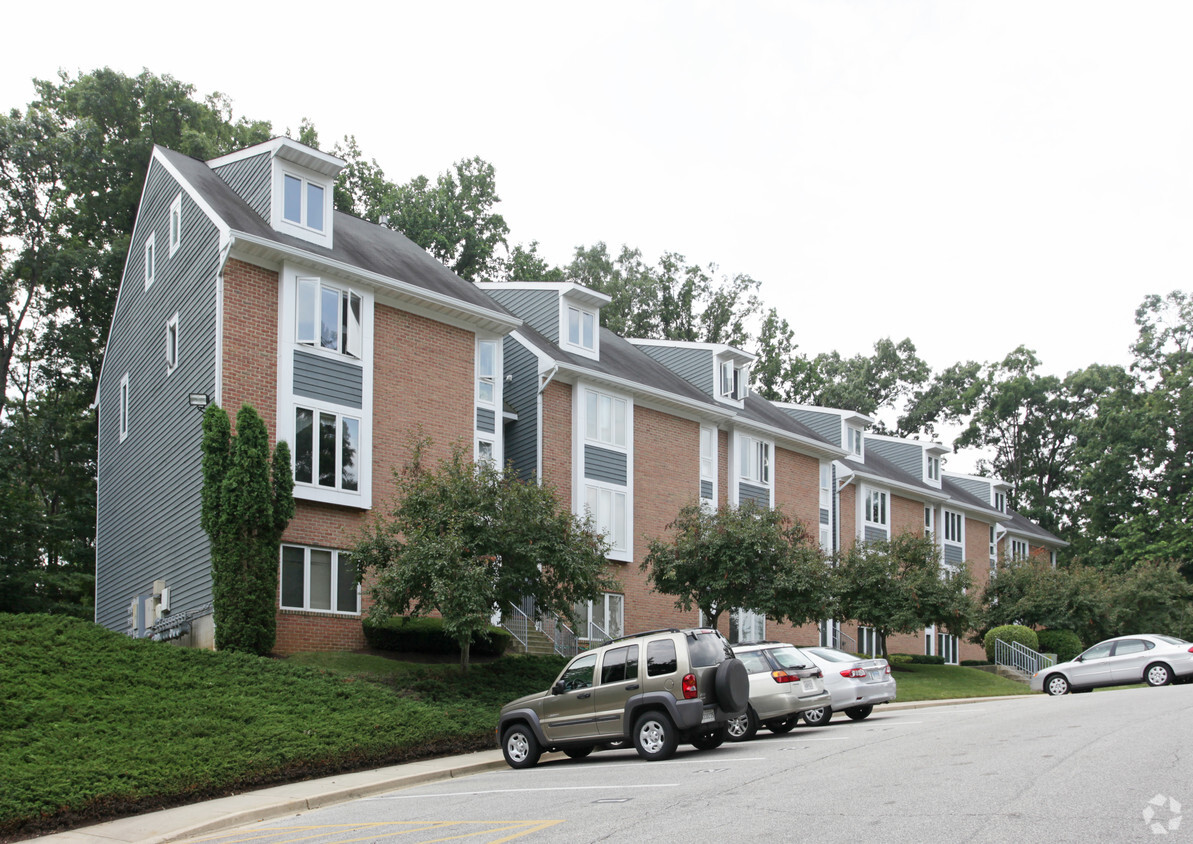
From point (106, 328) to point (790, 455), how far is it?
24681 mm

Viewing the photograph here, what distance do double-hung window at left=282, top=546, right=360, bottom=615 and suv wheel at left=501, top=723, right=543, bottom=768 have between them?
7.38 meters

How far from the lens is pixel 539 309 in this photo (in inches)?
1352

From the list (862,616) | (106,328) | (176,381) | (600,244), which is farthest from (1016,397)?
(176,381)

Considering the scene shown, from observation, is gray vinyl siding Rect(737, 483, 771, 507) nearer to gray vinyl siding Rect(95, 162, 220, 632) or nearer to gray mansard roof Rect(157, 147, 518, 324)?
gray mansard roof Rect(157, 147, 518, 324)

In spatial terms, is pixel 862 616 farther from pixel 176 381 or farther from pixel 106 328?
pixel 106 328

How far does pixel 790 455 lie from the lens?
41406 millimetres

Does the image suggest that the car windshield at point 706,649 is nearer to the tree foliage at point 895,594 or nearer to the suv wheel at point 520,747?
the suv wheel at point 520,747

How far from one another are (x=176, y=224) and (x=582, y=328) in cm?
1230

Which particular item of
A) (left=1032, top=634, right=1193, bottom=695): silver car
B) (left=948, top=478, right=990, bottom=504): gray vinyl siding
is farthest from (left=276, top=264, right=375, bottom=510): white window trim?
(left=948, top=478, right=990, bottom=504): gray vinyl siding

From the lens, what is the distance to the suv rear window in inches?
607

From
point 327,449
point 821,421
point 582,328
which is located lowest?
point 327,449

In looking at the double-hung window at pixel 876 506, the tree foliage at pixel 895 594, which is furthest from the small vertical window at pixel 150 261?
the double-hung window at pixel 876 506

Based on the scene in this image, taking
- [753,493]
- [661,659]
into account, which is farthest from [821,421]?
[661,659]

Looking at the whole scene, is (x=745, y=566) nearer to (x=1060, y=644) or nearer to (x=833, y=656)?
(x=833, y=656)
